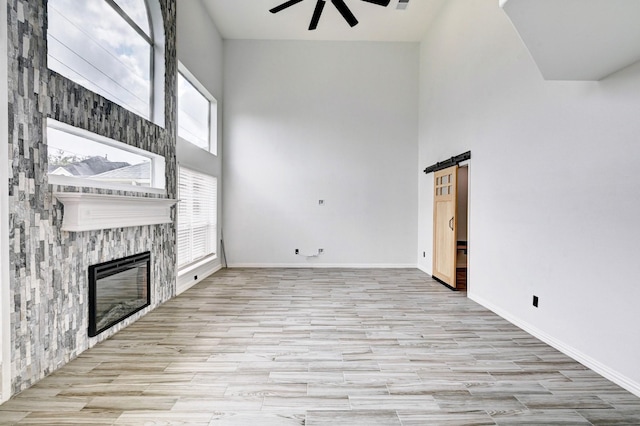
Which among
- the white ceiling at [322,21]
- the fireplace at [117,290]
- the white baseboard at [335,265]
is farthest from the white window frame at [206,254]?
the white ceiling at [322,21]

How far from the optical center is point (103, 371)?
252 cm

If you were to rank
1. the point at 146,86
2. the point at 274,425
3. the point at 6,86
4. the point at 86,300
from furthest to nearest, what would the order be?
the point at 146,86, the point at 86,300, the point at 6,86, the point at 274,425

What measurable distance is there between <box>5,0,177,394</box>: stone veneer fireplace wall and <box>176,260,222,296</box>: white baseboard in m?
1.66

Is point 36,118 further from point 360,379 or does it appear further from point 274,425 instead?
point 360,379

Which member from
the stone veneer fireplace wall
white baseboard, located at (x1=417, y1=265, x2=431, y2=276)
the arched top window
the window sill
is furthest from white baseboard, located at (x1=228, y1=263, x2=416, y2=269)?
the stone veneer fireplace wall

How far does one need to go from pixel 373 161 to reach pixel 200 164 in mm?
3401

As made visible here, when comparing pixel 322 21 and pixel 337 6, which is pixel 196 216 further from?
pixel 322 21

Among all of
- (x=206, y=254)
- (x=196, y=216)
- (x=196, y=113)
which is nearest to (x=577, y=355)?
(x=196, y=216)

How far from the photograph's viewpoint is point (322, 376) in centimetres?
245

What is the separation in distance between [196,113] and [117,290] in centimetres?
359

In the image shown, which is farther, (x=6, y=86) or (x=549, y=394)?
(x=549, y=394)

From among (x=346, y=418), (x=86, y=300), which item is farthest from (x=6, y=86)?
(x=346, y=418)

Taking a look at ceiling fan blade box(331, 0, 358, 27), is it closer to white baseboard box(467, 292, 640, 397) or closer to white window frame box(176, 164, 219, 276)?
white window frame box(176, 164, 219, 276)

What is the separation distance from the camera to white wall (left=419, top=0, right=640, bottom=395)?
235 cm
